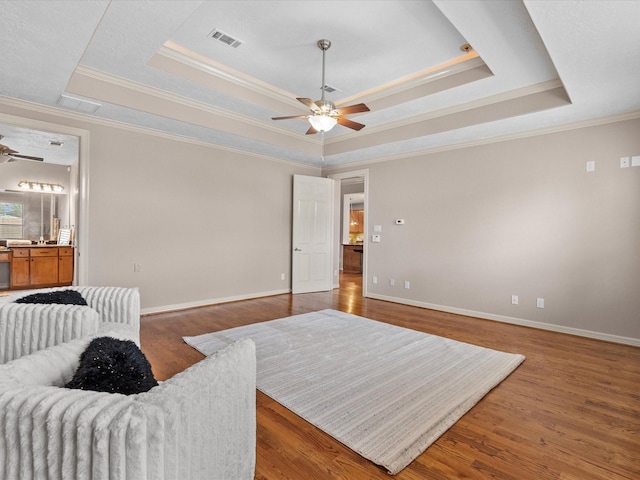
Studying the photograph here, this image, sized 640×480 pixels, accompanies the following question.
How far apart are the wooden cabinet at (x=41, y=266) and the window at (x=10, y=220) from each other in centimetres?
134

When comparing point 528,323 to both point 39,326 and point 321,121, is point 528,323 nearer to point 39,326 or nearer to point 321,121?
point 321,121

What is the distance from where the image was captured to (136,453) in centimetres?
89

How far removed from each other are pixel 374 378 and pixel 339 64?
3358 mm

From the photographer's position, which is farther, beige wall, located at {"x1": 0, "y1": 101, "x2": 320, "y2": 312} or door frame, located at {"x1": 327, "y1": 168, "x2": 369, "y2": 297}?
door frame, located at {"x1": 327, "y1": 168, "x2": 369, "y2": 297}

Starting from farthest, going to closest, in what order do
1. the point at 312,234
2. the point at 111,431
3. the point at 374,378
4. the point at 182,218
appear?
the point at 312,234 < the point at 182,218 < the point at 374,378 < the point at 111,431

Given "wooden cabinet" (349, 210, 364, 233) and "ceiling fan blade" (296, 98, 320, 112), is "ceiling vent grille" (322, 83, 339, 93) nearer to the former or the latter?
"ceiling fan blade" (296, 98, 320, 112)

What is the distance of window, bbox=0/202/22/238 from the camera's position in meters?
7.37

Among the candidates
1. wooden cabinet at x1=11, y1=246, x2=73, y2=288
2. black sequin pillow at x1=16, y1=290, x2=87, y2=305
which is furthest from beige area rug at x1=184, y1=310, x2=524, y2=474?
wooden cabinet at x1=11, y1=246, x2=73, y2=288

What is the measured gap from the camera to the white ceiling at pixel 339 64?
252 cm

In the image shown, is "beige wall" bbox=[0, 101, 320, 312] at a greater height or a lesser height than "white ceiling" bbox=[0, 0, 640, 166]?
lesser

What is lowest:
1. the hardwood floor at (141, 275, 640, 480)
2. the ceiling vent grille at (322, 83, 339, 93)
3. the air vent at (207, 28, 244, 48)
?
the hardwood floor at (141, 275, 640, 480)

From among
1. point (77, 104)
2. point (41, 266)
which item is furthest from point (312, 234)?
point (41, 266)

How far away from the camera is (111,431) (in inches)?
35.3

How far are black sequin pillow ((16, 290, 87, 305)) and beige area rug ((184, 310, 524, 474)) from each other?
1.31m
